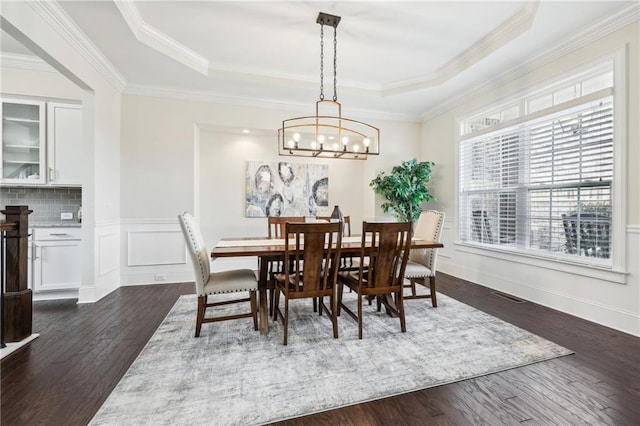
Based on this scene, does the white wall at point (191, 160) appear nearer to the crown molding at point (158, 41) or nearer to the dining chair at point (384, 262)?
the crown molding at point (158, 41)

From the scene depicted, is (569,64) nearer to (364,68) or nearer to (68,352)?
(364,68)

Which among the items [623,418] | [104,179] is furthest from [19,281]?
[623,418]

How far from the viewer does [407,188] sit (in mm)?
4656

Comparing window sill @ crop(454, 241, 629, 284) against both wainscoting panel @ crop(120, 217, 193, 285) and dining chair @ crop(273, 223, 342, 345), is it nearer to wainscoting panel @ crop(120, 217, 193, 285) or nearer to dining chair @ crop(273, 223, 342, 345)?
dining chair @ crop(273, 223, 342, 345)

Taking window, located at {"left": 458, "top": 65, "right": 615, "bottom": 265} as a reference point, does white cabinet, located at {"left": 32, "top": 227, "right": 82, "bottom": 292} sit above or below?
below

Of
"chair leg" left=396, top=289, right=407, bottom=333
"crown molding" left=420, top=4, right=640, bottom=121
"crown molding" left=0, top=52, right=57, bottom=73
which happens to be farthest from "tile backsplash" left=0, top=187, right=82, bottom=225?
"crown molding" left=420, top=4, right=640, bottom=121

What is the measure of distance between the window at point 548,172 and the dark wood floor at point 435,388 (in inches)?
37.5

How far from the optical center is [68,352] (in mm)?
2203

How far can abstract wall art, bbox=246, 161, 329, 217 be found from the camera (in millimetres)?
5227

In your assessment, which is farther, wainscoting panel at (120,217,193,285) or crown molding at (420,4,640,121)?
wainscoting panel at (120,217,193,285)

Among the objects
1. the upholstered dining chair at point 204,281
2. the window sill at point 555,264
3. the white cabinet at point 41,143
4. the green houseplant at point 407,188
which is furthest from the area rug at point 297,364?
the white cabinet at point 41,143

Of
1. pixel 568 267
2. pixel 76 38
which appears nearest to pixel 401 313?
pixel 568 267

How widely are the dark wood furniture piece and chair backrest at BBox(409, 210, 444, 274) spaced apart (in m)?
3.70

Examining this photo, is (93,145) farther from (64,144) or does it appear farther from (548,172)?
(548,172)
